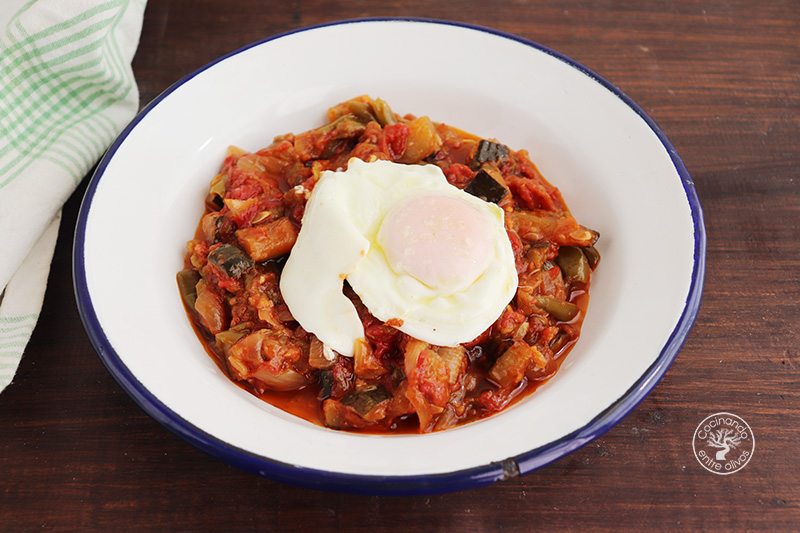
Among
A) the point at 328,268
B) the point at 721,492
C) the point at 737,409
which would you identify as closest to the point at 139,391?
the point at 328,268

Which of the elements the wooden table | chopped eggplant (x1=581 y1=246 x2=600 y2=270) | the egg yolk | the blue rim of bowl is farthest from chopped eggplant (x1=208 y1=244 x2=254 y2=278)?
chopped eggplant (x1=581 y1=246 x2=600 y2=270)

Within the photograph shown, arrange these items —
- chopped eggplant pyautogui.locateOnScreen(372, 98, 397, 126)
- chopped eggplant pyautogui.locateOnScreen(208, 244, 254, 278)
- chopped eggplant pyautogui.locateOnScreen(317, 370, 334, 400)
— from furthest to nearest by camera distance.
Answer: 1. chopped eggplant pyautogui.locateOnScreen(372, 98, 397, 126)
2. chopped eggplant pyautogui.locateOnScreen(208, 244, 254, 278)
3. chopped eggplant pyautogui.locateOnScreen(317, 370, 334, 400)

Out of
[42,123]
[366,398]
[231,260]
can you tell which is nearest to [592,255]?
[366,398]

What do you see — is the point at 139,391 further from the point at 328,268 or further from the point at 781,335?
the point at 781,335

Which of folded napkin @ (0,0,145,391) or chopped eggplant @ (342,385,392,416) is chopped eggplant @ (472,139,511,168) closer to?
chopped eggplant @ (342,385,392,416)

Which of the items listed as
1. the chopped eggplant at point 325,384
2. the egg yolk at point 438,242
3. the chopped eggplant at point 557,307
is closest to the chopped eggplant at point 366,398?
the chopped eggplant at point 325,384
